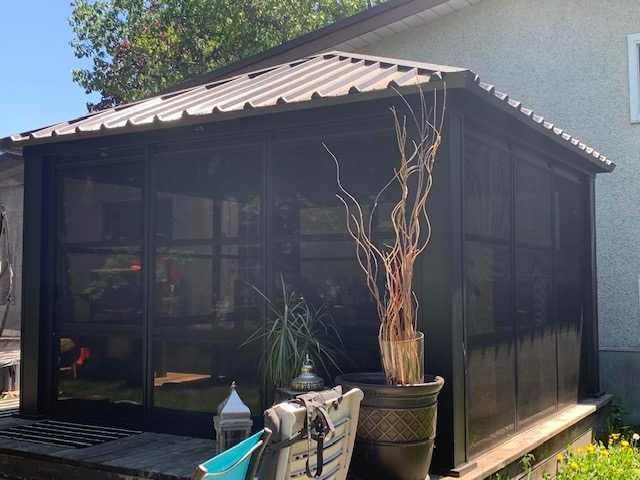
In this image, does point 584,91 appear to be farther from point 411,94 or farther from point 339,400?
point 339,400

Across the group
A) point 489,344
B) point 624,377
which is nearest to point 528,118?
point 489,344

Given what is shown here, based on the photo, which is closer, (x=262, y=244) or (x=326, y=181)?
(x=326, y=181)

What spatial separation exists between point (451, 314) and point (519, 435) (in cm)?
168

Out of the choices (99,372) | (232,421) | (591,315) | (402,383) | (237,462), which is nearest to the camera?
(237,462)

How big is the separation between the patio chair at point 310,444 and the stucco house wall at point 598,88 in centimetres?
579

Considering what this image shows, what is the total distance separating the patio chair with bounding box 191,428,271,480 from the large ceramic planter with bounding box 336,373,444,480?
128 cm

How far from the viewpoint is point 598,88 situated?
8.55 meters

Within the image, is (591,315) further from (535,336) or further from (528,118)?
(528,118)

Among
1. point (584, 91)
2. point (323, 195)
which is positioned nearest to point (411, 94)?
point (323, 195)

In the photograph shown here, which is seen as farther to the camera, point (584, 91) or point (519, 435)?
point (584, 91)

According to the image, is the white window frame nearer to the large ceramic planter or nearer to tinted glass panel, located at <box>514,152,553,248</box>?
tinted glass panel, located at <box>514,152,553,248</box>

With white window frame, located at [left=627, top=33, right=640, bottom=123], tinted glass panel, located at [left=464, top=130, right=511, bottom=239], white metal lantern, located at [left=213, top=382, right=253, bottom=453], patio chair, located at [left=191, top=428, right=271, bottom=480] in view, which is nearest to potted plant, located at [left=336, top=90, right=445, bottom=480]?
tinted glass panel, located at [left=464, top=130, right=511, bottom=239]

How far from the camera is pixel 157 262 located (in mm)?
5461

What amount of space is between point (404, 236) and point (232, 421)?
142cm
